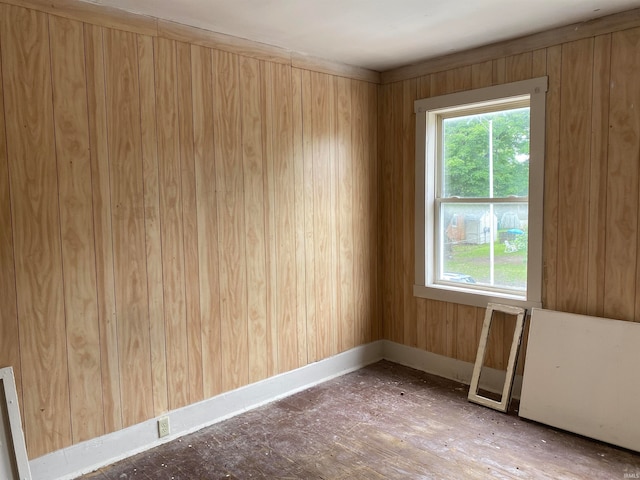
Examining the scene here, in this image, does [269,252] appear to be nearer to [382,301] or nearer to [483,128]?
[382,301]

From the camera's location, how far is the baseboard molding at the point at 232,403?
2.60m

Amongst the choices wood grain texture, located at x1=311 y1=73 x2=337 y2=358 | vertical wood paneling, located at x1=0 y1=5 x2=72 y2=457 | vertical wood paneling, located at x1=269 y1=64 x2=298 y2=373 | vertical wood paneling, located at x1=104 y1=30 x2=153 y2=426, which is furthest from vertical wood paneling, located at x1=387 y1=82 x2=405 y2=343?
vertical wood paneling, located at x1=0 y1=5 x2=72 y2=457

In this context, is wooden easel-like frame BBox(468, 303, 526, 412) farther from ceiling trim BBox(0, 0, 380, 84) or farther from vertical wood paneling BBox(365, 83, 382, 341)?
ceiling trim BBox(0, 0, 380, 84)

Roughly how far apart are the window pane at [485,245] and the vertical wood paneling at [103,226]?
2.64 m

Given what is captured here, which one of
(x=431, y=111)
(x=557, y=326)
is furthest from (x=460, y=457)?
(x=431, y=111)

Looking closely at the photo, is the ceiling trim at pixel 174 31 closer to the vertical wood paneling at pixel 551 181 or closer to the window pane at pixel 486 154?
the window pane at pixel 486 154

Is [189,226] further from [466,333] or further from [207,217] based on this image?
[466,333]

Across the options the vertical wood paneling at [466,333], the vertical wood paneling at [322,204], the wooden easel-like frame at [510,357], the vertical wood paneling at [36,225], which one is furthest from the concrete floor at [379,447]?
the vertical wood paneling at [322,204]

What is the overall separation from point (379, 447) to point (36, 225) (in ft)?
7.69

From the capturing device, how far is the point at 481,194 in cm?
371

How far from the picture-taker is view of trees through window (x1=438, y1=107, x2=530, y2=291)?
3479 millimetres

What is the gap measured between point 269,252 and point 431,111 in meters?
1.81

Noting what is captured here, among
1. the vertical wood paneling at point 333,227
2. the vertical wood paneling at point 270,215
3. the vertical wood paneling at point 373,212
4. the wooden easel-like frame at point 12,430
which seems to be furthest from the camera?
the vertical wood paneling at point 373,212

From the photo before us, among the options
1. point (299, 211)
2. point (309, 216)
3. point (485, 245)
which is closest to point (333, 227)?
point (309, 216)
